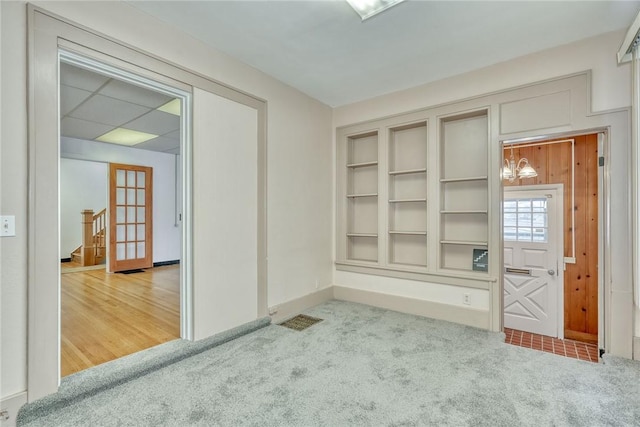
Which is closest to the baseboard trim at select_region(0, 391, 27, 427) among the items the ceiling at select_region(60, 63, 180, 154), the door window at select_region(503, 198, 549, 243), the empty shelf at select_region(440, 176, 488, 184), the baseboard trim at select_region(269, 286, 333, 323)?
the baseboard trim at select_region(269, 286, 333, 323)

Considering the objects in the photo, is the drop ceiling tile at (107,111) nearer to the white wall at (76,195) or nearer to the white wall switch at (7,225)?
the white wall switch at (7,225)

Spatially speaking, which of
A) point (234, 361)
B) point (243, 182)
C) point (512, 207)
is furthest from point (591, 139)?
point (234, 361)

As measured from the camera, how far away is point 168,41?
2463 millimetres

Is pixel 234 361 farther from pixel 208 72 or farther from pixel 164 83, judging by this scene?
pixel 208 72

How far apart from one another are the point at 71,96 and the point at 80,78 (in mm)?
685

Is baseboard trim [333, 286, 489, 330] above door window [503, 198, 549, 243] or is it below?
below

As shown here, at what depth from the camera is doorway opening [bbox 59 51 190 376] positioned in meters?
2.64

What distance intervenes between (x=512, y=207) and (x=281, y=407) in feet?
15.5

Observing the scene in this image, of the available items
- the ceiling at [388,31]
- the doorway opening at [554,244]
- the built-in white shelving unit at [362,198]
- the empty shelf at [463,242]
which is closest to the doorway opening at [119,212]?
the ceiling at [388,31]

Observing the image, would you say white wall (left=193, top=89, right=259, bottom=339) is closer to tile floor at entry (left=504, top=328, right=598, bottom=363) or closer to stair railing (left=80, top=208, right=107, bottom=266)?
tile floor at entry (left=504, top=328, right=598, bottom=363)

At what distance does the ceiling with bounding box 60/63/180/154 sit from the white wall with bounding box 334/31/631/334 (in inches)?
97.9

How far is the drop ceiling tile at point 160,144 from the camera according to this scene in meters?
5.82

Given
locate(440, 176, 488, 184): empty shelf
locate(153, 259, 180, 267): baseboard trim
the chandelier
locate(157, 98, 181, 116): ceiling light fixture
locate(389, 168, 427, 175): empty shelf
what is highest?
locate(157, 98, 181, 116): ceiling light fixture

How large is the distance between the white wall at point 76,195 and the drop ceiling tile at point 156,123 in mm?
3473
